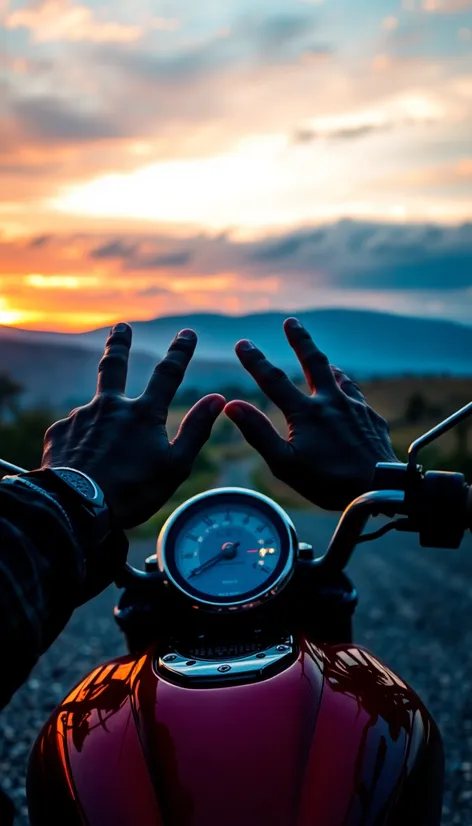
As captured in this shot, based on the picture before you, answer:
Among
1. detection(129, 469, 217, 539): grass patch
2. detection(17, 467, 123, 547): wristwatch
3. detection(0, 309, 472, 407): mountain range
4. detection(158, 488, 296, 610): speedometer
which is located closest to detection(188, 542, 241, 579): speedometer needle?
detection(158, 488, 296, 610): speedometer

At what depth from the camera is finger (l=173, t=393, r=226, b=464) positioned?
4.86 feet

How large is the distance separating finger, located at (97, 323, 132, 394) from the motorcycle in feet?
1.04

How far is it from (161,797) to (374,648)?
540 cm

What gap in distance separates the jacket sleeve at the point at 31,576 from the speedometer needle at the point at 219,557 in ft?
1.13

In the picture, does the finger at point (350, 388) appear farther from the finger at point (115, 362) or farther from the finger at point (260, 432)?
the finger at point (115, 362)

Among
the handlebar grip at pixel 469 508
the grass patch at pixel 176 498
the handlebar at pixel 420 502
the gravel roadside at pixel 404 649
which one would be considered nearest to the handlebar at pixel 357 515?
the handlebar at pixel 420 502

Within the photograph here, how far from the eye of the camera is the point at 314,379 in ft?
5.16

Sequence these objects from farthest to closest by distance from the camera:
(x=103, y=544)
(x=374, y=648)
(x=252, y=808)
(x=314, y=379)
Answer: (x=374, y=648), (x=314, y=379), (x=103, y=544), (x=252, y=808)

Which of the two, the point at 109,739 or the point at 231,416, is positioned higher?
the point at 231,416

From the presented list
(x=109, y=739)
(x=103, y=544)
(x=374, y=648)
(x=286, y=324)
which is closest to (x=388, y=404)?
(x=286, y=324)

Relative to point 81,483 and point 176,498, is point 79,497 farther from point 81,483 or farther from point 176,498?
point 176,498

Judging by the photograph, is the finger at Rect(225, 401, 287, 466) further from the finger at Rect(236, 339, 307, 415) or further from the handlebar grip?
the handlebar grip

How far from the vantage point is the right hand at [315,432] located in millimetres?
1500

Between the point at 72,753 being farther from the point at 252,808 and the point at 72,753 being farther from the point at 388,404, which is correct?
the point at 388,404
